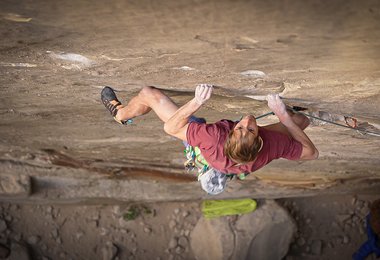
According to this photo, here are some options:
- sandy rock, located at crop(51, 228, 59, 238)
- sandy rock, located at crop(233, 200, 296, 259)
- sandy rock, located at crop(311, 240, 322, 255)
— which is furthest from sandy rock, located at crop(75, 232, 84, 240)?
sandy rock, located at crop(311, 240, 322, 255)

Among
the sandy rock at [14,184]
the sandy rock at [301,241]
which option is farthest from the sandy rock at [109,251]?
the sandy rock at [301,241]

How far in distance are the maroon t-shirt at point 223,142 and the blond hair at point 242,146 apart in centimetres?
7

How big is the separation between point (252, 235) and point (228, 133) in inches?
123

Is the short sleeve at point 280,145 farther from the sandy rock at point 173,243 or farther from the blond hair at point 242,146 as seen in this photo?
the sandy rock at point 173,243

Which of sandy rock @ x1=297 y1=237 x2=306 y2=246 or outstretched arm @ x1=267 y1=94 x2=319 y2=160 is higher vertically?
outstretched arm @ x1=267 y1=94 x2=319 y2=160

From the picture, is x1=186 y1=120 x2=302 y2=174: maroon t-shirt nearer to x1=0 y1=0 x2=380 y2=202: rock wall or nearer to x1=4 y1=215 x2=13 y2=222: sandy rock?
x1=0 y1=0 x2=380 y2=202: rock wall

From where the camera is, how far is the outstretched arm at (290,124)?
238 cm

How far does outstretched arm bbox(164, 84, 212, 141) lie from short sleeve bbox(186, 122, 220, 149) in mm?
55

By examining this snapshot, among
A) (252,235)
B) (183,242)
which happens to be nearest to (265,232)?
(252,235)

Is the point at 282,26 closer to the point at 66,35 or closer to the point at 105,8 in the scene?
the point at 105,8

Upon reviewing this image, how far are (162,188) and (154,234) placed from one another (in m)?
1.06

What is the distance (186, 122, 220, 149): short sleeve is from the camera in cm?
235

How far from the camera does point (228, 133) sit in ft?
7.66

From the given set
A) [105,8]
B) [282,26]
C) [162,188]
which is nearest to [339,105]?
[282,26]
